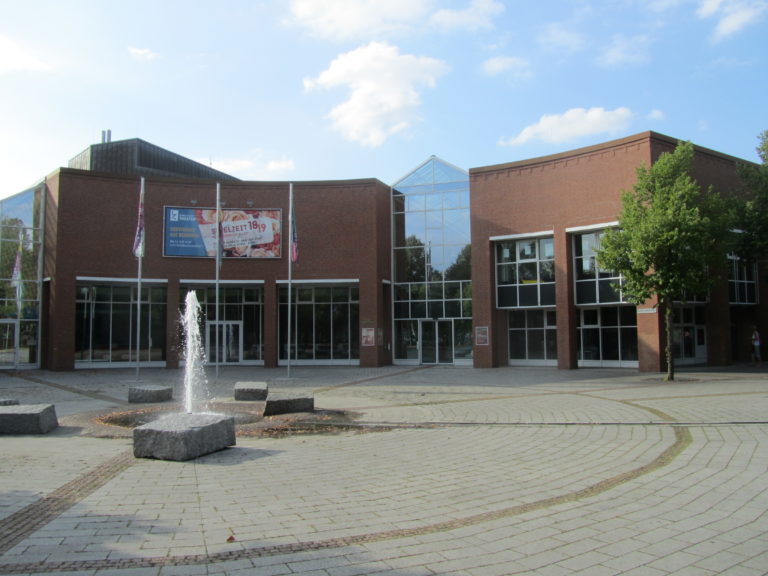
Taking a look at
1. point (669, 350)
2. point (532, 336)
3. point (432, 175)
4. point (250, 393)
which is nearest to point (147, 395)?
point (250, 393)

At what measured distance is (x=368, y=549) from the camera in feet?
15.3

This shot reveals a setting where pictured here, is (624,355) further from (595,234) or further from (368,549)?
(368,549)

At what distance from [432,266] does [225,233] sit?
10.5 meters

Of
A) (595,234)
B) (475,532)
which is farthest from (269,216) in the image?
(475,532)

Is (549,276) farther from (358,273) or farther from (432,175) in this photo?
(358,273)

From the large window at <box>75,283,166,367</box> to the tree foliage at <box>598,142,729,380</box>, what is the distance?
2089 cm

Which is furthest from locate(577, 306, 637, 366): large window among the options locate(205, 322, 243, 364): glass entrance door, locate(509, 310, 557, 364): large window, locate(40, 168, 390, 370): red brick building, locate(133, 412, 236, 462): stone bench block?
locate(133, 412, 236, 462): stone bench block

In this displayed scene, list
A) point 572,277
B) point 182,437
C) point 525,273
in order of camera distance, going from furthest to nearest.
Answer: point 525,273
point 572,277
point 182,437

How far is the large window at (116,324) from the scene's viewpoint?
93.2 ft

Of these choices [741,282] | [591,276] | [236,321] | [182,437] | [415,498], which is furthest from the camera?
[236,321]

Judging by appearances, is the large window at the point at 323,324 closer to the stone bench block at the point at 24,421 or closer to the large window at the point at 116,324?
the large window at the point at 116,324

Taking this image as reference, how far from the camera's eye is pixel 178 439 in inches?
315

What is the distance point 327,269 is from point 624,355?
14.2 meters

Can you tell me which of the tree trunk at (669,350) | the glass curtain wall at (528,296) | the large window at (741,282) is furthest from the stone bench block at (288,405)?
the large window at (741,282)
